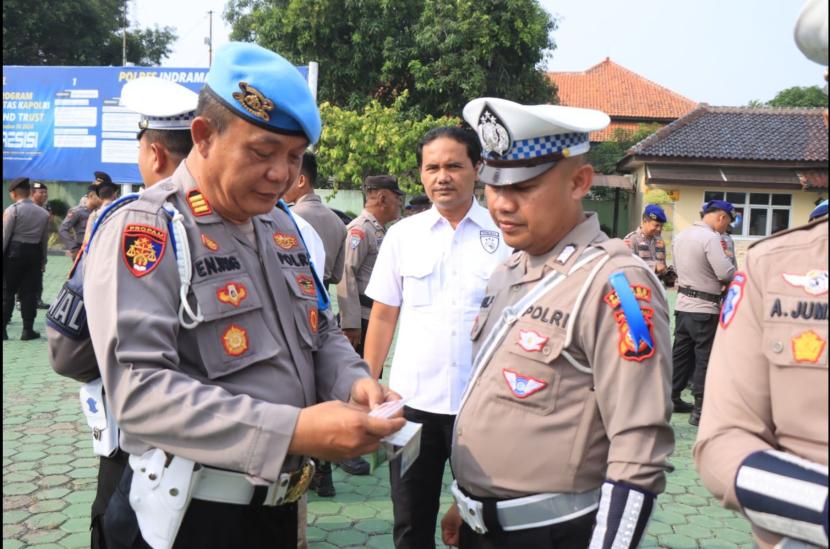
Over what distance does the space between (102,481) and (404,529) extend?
1.30 meters

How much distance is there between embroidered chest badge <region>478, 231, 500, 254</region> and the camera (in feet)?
10.6

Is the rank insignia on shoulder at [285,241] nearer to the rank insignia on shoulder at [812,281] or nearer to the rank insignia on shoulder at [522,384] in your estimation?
the rank insignia on shoulder at [522,384]

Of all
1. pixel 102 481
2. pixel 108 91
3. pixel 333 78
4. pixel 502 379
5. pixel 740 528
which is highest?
pixel 333 78

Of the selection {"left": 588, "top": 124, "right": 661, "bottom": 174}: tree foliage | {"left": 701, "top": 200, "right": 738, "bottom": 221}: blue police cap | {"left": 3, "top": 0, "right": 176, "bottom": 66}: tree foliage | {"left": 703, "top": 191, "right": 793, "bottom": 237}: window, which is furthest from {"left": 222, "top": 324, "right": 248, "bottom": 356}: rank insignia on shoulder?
{"left": 3, "top": 0, "right": 176, "bottom": 66}: tree foliage

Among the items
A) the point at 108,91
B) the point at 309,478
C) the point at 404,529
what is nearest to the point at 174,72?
the point at 108,91

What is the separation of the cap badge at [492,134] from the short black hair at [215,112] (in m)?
0.81

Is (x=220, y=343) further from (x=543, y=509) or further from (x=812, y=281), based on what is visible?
(x=812, y=281)

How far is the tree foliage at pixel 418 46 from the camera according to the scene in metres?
22.4

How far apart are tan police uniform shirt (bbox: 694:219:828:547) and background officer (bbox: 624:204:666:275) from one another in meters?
8.85

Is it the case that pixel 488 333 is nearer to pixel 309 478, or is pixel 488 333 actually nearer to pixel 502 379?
pixel 502 379

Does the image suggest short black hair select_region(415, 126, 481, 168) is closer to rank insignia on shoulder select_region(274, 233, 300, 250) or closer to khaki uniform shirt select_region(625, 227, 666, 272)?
rank insignia on shoulder select_region(274, 233, 300, 250)

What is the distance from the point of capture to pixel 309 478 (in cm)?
181

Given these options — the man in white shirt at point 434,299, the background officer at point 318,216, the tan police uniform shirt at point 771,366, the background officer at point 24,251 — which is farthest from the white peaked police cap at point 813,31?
the background officer at point 24,251

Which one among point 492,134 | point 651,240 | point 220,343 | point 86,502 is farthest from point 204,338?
point 651,240
